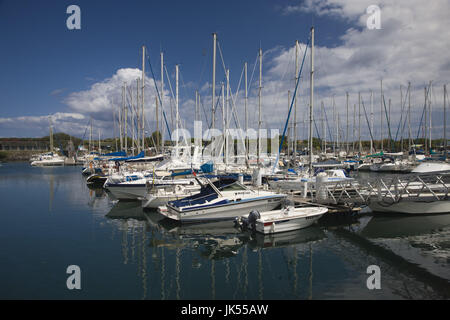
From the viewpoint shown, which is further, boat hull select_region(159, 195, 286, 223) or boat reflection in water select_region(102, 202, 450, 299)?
boat hull select_region(159, 195, 286, 223)

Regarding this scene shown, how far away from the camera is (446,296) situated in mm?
8789

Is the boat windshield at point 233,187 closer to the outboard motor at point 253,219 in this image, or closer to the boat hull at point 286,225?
the outboard motor at point 253,219

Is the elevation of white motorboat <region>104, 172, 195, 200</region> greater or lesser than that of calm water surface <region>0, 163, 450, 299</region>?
greater

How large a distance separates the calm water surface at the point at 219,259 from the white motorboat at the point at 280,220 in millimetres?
455

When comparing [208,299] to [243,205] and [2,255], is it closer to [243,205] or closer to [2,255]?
[243,205]

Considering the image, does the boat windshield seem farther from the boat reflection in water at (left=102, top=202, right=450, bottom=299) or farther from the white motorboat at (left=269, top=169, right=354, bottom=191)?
the white motorboat at (left=269, top=169, right=354, bottom=191)

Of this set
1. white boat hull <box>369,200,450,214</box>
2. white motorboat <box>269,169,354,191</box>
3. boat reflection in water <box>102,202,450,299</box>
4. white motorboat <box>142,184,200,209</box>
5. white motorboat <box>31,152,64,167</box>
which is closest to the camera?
boat reflection in water <box>102,202,450,299</box>

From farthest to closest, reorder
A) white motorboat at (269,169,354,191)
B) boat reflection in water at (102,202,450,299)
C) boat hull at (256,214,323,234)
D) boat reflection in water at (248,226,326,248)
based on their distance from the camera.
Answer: white motorboat at (269,169,354,191) → boat hull at (256,214,323,234) → boat reflection in water at (248,226,326,248) → boat reflection in water at (102,202,450,299)

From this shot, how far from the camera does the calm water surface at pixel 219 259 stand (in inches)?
374

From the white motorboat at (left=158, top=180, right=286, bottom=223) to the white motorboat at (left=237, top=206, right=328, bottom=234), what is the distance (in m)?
1.44

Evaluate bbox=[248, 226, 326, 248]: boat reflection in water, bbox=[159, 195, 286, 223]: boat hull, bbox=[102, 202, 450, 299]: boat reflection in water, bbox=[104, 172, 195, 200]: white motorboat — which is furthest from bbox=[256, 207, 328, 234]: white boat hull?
bbox=[104, 172, 195, 200]: white motorboat

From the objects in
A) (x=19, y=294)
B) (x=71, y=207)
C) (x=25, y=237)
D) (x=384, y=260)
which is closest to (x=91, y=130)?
(x=71, y=207)

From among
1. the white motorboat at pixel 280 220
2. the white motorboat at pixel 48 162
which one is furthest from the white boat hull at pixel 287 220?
the white motorboat at pixel 48 162

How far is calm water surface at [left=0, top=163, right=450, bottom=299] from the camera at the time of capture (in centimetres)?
951
